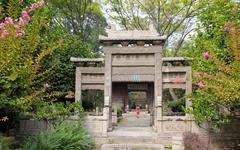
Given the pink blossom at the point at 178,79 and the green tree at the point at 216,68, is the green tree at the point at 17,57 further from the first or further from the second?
the pink blossom at the point at 178,79

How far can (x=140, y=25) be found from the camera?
23.8m

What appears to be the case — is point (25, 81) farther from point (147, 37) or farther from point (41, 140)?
point (147, 37)

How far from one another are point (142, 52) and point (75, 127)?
4.74 metres

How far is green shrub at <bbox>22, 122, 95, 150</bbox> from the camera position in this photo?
8.54 metres

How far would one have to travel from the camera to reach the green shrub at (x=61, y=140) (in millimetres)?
8539

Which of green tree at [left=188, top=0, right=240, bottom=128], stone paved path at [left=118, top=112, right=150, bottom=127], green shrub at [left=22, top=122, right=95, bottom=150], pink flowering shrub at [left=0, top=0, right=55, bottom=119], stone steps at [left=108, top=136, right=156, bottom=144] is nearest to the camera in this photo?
pink flowering shrub at [left=0, top=0, right=55, bottom=119]

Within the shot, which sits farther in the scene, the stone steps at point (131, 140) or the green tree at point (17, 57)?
the stone steps at point (131, 140)

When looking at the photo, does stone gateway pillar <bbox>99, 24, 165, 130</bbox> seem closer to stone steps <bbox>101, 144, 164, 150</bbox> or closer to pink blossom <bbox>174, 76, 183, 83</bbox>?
pink blossom <bbox>174, 76, 183, 83</bbox>

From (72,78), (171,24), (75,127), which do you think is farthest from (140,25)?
(75,127)

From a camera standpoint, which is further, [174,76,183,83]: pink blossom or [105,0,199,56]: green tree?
[105,0,199,56]: green tree

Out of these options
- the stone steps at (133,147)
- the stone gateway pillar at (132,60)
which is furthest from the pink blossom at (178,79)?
the stone steps at (133,147)

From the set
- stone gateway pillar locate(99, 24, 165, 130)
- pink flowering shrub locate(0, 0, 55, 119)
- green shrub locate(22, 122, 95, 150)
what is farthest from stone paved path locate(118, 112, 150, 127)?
pink flowering shrub locate(0, 0, 55, 119)

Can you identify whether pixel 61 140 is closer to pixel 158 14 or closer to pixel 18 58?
pixel 18 58

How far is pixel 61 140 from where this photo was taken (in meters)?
9.28
